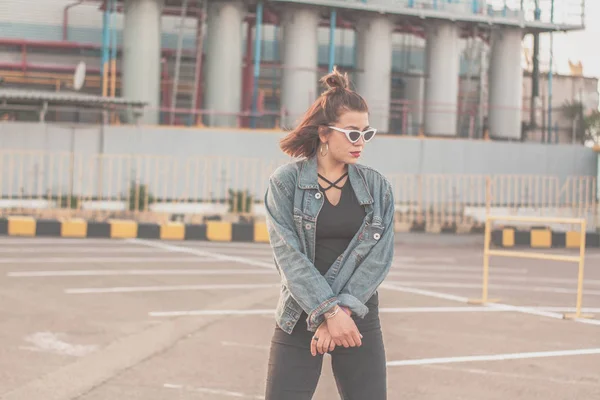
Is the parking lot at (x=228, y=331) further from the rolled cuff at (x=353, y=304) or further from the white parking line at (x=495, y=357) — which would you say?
the rolled cuff at (x=353, y=304)

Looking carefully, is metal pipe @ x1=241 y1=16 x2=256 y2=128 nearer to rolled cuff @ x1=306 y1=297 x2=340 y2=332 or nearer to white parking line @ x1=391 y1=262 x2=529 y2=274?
white parking line @ x1=391 y1=262 x2=529 y2=274

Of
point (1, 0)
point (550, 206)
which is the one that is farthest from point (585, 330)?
point (1, 0)

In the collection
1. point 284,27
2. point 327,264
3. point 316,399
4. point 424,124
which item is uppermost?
point 284,27

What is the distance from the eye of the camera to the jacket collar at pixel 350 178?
378 cm

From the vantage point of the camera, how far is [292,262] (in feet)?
12.2

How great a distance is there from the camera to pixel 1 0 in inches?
1307

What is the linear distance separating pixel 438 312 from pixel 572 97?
3245 centimetres

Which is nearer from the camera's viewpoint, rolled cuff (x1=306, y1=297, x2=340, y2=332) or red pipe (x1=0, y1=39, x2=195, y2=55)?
rolled cuff (x1=306, y1=297, x2=340, y2=332)

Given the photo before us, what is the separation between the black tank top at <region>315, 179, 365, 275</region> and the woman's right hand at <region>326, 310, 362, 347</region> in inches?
9.4

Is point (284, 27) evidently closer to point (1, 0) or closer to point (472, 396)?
point (1, 0)

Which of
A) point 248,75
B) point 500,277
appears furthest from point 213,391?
point 248,75

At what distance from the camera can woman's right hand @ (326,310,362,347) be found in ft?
11.8

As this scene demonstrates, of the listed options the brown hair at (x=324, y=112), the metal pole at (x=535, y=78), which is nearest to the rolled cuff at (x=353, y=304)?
the brown hair at (x=324, y=112)

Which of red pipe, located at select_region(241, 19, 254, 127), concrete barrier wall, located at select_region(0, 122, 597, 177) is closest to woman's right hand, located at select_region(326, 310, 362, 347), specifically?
concrete barrier wall, located at select_region(0, 122, 597, 177)
